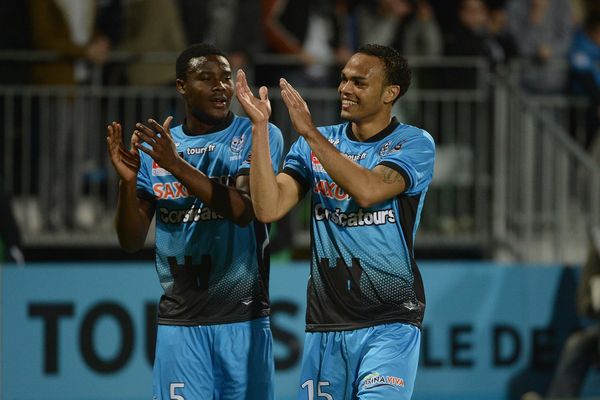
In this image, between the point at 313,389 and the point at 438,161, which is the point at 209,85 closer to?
the point at 313,389

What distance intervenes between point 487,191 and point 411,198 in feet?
16.7

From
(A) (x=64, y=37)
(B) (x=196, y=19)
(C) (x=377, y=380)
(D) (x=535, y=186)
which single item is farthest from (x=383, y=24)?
(C) (x=377, y=380)

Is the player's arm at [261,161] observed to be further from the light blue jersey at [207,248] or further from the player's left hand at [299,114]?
the light blue jersey at [207,248]

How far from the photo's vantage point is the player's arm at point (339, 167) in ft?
18.3

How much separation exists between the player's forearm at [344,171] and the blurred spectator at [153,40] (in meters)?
5.32

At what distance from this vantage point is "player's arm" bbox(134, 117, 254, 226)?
5.80 metres

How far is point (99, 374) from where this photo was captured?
948cm

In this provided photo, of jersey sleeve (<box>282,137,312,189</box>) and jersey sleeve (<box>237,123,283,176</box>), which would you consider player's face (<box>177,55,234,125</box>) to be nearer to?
jersey sleeve (<box>237,123,283,176</box>)

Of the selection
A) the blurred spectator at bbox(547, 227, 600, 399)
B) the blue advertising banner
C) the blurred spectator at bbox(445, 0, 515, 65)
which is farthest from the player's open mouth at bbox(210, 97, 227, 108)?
the blurred spectator at bbox(445, 0, 515, 65)

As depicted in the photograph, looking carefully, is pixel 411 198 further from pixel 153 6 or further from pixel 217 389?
pixel 153 6

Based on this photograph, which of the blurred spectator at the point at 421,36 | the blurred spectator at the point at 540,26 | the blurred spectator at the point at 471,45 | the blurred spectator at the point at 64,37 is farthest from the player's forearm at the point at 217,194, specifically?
the blurred spectator at the point at 540,26

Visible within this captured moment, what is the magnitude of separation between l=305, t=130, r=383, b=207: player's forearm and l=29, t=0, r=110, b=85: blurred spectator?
532cm

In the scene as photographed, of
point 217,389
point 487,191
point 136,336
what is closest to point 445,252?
point 487,191

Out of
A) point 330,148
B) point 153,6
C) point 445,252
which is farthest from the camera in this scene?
point 445,252
